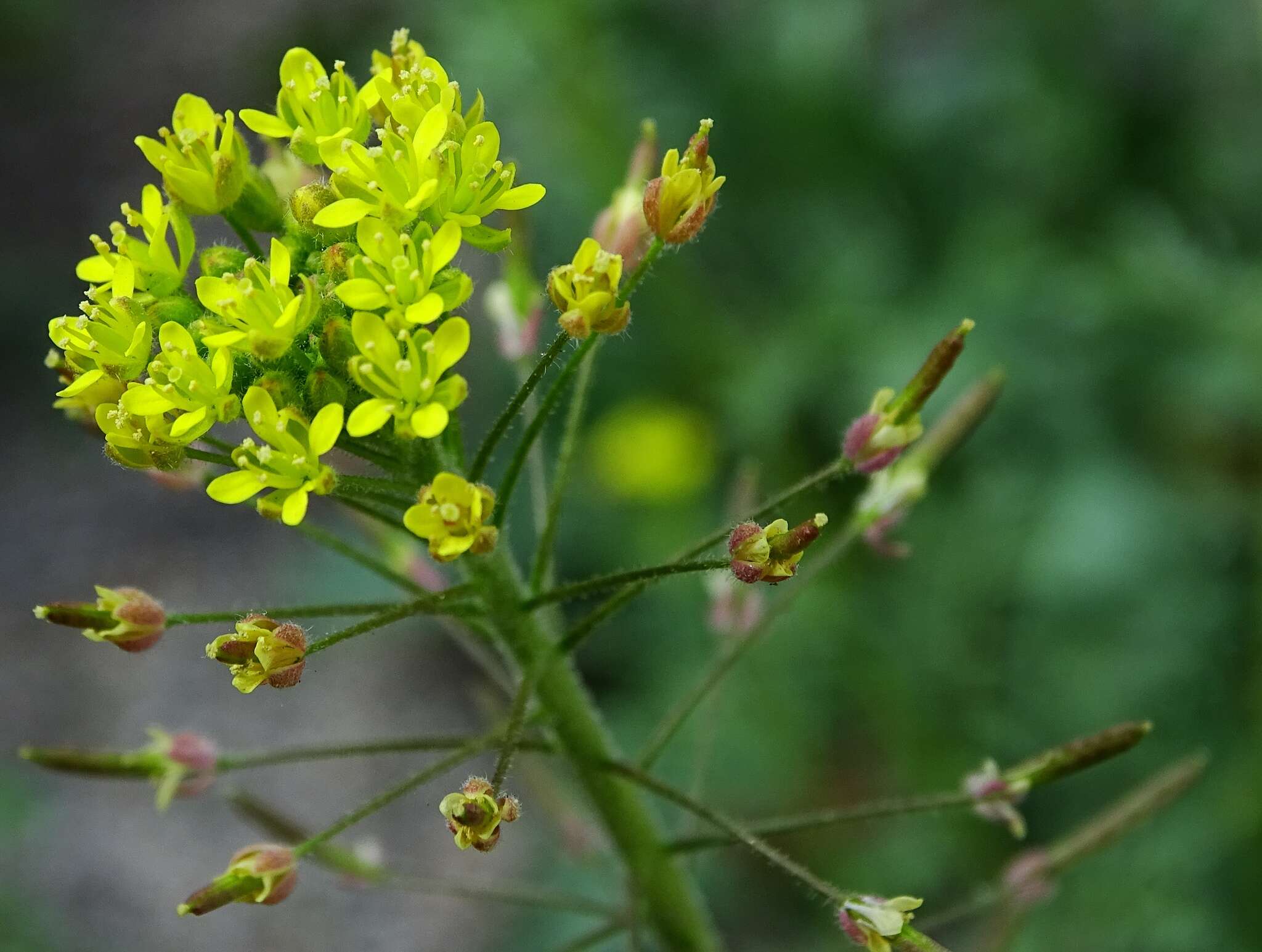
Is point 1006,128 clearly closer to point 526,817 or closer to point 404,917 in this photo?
point 526,817

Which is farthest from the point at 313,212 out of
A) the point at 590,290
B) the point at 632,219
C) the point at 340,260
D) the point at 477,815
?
the point at 477,815

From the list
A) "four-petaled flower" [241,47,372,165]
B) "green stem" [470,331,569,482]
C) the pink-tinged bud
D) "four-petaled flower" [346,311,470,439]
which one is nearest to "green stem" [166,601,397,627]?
"green stem" [470,331,569,482]

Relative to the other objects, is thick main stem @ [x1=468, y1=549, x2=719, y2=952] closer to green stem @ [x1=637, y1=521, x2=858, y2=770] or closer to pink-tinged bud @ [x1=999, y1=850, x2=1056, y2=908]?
green stem @ [x1=637, y1=521, x2=858, y2=770]

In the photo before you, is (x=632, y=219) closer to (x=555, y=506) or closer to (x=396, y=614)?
(x=555, y=506)

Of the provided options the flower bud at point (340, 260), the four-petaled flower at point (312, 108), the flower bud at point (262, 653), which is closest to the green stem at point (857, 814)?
the flower bud at point (262, 653)

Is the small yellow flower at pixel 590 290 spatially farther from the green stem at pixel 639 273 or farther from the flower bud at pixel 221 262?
the flower bud at pixel 221 262

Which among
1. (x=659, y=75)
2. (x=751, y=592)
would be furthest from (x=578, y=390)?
(x=659, y=75)
